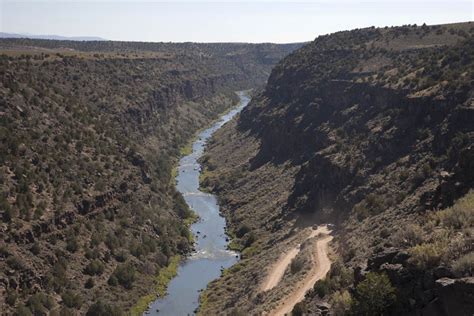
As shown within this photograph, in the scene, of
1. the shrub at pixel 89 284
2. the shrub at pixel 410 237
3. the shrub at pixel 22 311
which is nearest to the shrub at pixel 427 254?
the shrub at pixel 410 237

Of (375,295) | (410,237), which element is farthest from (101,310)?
(375,295)

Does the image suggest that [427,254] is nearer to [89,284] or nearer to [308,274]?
[308,274]

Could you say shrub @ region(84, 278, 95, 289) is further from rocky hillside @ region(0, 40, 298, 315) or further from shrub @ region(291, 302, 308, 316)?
shrub @ region(291, 302, 308, 316)

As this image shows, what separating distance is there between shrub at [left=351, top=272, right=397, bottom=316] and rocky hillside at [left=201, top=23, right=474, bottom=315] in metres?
0.07

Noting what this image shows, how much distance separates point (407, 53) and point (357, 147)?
33106 mm

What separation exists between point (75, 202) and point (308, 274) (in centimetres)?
2600

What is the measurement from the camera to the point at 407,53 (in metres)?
88.6

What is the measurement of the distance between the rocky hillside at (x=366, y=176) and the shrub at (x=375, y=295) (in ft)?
0.21

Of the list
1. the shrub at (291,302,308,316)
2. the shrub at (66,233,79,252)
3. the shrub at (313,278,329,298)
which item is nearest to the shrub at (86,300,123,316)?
the shrub at (66,233,79,252)

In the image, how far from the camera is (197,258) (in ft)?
205

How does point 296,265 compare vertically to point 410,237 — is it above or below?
below

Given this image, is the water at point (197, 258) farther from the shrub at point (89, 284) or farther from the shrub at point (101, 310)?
the shrub at point (89, 284)

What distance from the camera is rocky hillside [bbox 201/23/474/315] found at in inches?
946

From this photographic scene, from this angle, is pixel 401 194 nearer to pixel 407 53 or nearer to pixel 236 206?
pixel 236 206
